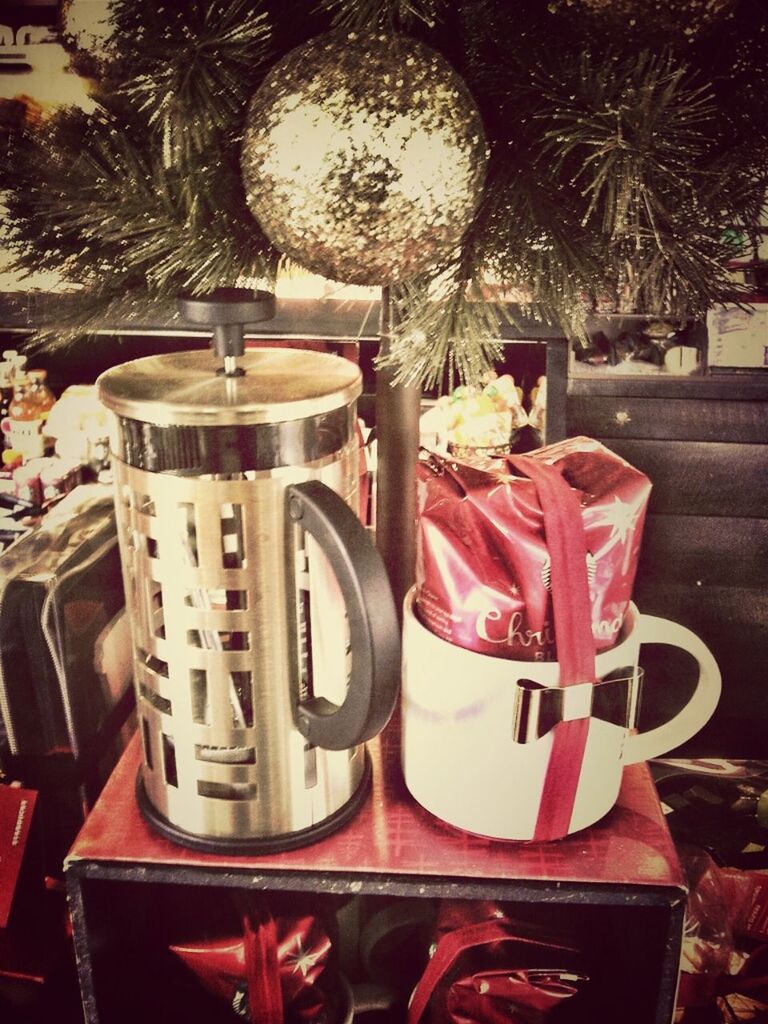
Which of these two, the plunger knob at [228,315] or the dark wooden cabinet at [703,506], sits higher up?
the plunger knob at [228,315]

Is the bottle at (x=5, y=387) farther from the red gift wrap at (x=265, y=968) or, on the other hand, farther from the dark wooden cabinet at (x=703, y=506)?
the dark wooden cabinet at (x=703, y=506)

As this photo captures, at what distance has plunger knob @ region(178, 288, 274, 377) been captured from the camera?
686mm

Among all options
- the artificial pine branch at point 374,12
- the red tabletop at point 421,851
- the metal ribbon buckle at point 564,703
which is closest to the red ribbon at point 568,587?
the metal ribbon buckle at point 564,703

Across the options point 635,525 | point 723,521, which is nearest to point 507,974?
point 635,525

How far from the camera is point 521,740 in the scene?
2.35 feet

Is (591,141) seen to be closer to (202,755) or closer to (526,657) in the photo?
(526,657)

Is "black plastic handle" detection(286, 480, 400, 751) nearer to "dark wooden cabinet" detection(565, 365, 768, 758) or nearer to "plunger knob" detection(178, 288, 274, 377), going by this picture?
"plunger knob" detection(178, 288, 274, 377)

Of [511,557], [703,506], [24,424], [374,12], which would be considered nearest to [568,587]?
[511,557]

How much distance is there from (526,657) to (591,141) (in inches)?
16.1

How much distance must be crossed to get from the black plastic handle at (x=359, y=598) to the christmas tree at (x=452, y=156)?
21cm

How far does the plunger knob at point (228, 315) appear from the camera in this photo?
69 centimetres

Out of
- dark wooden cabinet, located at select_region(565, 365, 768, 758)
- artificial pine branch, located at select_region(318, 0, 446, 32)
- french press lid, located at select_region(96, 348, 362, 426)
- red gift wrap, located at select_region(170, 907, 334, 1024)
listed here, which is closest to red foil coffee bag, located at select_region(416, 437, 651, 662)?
french press lid, located at select_region(96, 348, 362, 426)

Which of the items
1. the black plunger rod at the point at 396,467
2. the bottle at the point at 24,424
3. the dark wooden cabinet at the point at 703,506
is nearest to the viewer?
the black plunger rod at the point at 396,467

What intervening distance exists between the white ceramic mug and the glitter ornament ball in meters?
0.33
